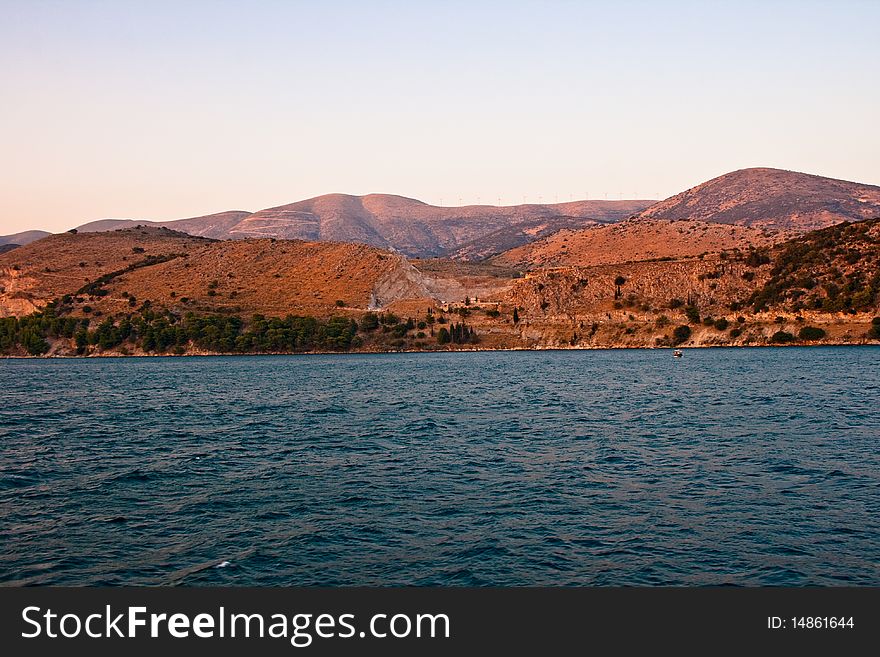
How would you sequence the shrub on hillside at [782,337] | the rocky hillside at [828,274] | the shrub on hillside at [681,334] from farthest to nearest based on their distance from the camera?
the shrub on hillside at [681,334] < the rocky hillside at [828,274] < the shrub on hillside at [782,337]

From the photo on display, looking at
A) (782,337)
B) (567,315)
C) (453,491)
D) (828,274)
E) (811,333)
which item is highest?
(828,274)

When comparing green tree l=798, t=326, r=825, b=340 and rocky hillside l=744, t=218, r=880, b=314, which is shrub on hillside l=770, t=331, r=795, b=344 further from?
rocky hillside l=744, t=218, r=880, b=314

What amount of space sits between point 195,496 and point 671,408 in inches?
1466

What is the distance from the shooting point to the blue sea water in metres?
22.8

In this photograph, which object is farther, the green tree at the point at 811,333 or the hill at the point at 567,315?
→ the hill at the point at 567,315

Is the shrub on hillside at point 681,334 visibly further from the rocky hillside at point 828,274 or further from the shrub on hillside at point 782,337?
the shrub on hillside at point 782,337

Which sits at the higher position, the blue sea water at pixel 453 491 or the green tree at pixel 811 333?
the green tree at pixel 811 333

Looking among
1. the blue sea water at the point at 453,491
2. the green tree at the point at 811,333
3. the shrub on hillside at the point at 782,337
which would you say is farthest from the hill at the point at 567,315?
the blue sea water at the point at 453,491

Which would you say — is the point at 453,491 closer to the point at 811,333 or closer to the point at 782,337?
the point at 811,333

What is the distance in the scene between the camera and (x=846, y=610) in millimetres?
17078

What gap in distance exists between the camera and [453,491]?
32.0 meters

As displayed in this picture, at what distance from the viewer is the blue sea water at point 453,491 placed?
2275cm

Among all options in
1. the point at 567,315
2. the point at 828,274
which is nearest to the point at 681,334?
the point at 828,274

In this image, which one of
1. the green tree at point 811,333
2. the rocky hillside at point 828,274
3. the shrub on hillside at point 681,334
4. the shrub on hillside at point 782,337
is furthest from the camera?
the shrub on hillside at point 681,334
